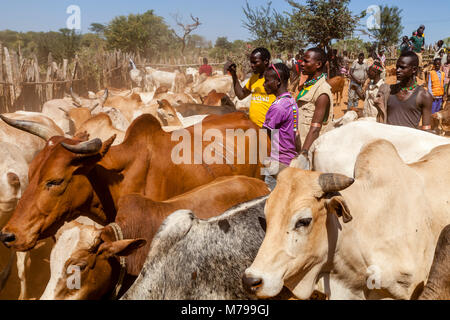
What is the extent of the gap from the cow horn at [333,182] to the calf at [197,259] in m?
0.60

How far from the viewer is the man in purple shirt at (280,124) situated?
4207 mm

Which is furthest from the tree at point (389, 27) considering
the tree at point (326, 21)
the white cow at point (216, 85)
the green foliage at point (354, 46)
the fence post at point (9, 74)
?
the fence post at point (9, 74)

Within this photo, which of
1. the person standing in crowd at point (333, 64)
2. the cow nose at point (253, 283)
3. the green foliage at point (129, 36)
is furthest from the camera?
the green foliage at point (129, 36)

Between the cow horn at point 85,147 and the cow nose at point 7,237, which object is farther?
the cow horn at point 85,147

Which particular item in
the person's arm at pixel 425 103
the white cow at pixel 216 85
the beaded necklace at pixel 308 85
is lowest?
the person's arm at pixel 425 103

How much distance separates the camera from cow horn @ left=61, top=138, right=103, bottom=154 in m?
3.15

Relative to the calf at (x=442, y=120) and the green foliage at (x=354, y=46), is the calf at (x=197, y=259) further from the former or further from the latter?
the green foliage at (x=354, y=46)

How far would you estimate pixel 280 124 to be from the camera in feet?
14.0

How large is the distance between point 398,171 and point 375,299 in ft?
2.99

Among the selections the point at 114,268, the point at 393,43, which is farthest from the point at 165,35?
the point at 114,268

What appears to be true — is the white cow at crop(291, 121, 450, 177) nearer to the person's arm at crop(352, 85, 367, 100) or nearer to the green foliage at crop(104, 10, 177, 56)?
the person's arm at crop(352, 85, 367, 100)

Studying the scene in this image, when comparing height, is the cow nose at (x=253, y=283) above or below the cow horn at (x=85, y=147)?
below

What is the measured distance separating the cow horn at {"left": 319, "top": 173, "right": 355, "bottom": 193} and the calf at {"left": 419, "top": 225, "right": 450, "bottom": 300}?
817 mm

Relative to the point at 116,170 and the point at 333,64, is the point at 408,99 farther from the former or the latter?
the point at 333,64
